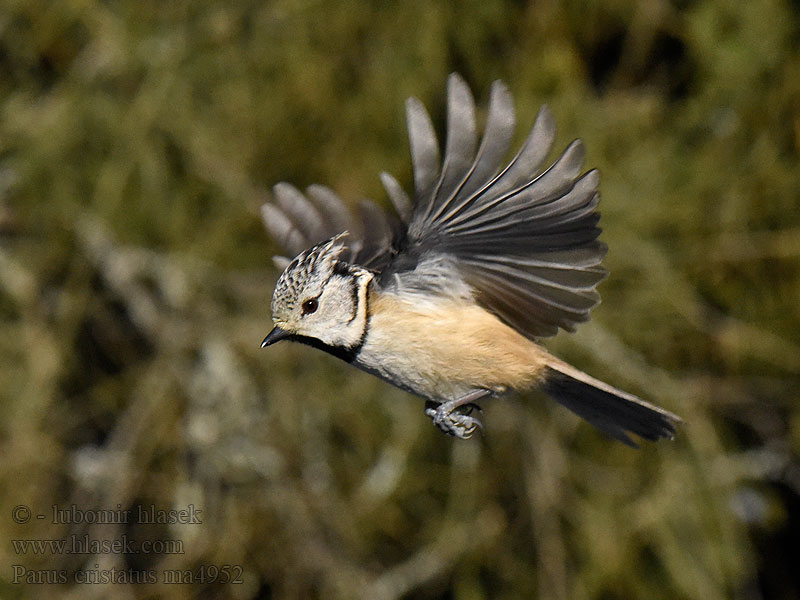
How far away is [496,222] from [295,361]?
287 centimetres

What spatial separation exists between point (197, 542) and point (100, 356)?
112cm

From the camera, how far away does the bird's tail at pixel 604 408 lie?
2812 mm

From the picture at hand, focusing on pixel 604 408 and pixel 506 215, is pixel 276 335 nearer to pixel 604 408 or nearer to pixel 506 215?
pixel 506 215

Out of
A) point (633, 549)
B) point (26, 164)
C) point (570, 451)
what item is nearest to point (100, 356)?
point (26, 164)

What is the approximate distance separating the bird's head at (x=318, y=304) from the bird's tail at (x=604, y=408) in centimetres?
65

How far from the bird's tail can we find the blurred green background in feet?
6.29

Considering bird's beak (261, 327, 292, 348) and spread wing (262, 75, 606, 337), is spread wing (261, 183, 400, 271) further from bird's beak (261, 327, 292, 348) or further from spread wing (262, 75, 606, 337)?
bird's beak (261, 327, 292, 348)

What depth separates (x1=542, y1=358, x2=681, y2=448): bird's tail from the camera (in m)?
2.81

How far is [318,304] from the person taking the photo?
2.52 meters

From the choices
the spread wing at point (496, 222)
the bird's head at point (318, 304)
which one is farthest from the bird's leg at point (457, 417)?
the bird's head at point (318, 304)

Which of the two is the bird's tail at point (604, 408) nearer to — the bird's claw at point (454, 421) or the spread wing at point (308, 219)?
the bird's claw at point (454, 421)

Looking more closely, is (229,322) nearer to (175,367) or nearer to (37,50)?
(175,367)
